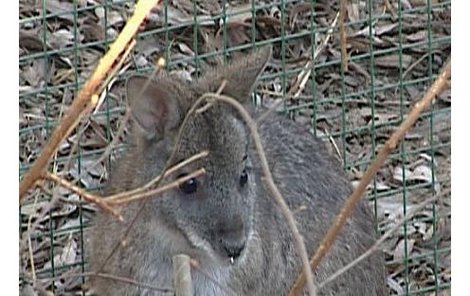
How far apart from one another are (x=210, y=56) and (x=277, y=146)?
32.3 inches

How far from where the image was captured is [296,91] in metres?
6.16

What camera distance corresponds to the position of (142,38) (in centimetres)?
717

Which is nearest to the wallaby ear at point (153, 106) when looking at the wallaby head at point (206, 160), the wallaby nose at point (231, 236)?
the wallaby head at point (206, 160)

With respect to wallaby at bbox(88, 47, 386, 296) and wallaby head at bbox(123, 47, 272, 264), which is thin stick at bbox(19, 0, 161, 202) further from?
wallaby head at bbox(123, 47, 272, 264)

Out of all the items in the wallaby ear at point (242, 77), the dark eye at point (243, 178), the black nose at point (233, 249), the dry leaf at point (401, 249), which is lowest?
the dry leaf at point (401, 249)

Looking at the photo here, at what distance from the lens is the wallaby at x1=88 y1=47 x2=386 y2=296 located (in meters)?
4.88

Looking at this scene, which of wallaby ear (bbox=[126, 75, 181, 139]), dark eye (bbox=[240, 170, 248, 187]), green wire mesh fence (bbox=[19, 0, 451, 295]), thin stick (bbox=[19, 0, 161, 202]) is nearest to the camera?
thin stick (bbox=[19, 0, 161, 202])

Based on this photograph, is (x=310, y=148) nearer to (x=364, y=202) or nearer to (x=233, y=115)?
(x=364, y=202)

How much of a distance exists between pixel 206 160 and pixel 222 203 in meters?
0.16

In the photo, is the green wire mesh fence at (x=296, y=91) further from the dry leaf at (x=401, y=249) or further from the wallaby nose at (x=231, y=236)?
the wallaby nose at (x=231, y=236)

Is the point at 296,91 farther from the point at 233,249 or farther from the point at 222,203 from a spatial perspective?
the point at 233,249

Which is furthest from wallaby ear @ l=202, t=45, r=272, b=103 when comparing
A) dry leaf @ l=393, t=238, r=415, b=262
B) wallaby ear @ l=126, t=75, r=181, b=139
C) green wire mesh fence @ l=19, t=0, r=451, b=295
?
dry leaf @ l=393, t=238, r=415, b=262

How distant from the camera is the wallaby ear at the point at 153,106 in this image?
15.9 ft
